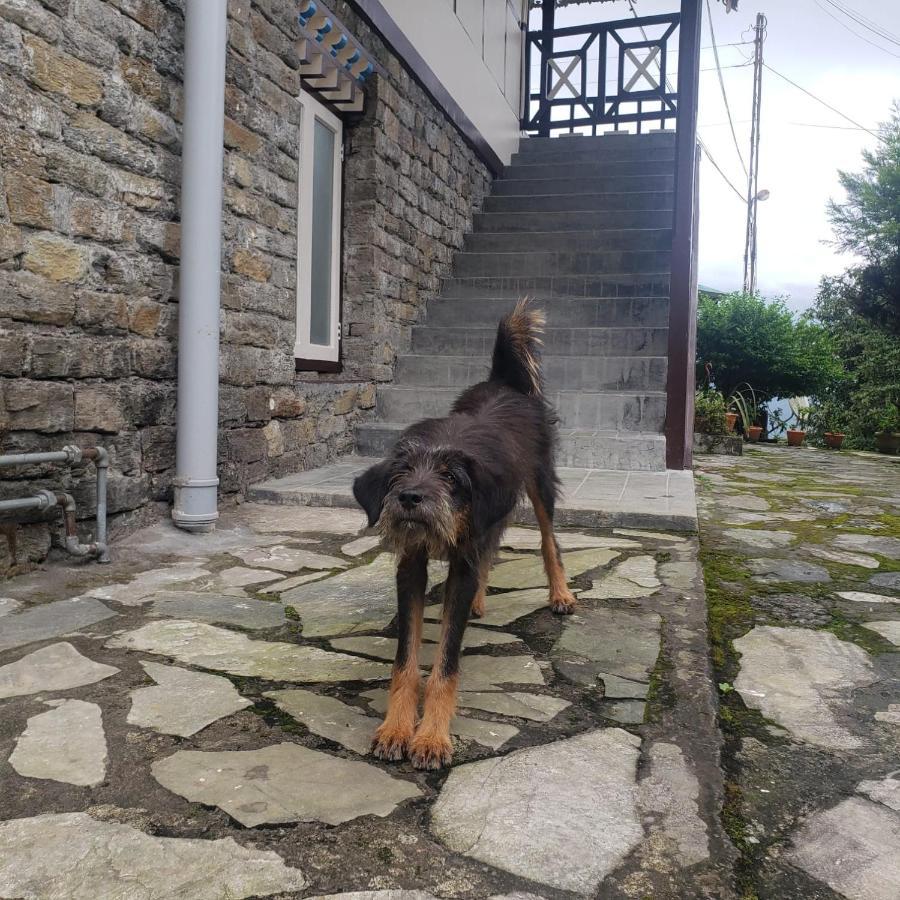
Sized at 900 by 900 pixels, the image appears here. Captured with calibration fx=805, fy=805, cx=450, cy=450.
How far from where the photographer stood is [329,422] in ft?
20.8

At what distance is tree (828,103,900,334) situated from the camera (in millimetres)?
15391

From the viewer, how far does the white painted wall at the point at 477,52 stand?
794 cm

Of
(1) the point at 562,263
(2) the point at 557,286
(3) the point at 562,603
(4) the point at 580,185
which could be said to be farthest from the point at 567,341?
(3) the point at 562,603

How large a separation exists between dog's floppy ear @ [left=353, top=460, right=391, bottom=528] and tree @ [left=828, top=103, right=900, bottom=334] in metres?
15.9

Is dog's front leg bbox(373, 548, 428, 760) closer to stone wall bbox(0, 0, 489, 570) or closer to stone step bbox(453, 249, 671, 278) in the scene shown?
stone wall bbox(0, 0, 489, 570)

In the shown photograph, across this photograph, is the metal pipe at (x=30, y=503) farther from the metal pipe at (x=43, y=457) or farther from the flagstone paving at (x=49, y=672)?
the flagstone paving at (x=49, y=672)

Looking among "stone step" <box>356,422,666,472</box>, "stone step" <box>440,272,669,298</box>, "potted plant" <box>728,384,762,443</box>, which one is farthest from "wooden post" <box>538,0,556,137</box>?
"stone step" <box>356,422,666,472</box>

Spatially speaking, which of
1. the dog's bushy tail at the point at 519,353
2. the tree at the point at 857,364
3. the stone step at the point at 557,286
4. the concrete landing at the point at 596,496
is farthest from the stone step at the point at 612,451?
the tree at the point at 857,364

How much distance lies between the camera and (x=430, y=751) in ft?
6.20

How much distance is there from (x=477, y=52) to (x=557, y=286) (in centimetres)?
347

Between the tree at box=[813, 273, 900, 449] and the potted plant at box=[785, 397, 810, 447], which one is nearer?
the potted plant at box=[785, 397, 810, 447]

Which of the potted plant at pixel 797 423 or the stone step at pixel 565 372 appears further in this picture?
the potted plant at pixel 797 423

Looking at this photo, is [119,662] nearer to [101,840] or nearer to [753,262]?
[101,840]

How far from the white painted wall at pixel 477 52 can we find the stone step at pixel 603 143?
0.39 metres
